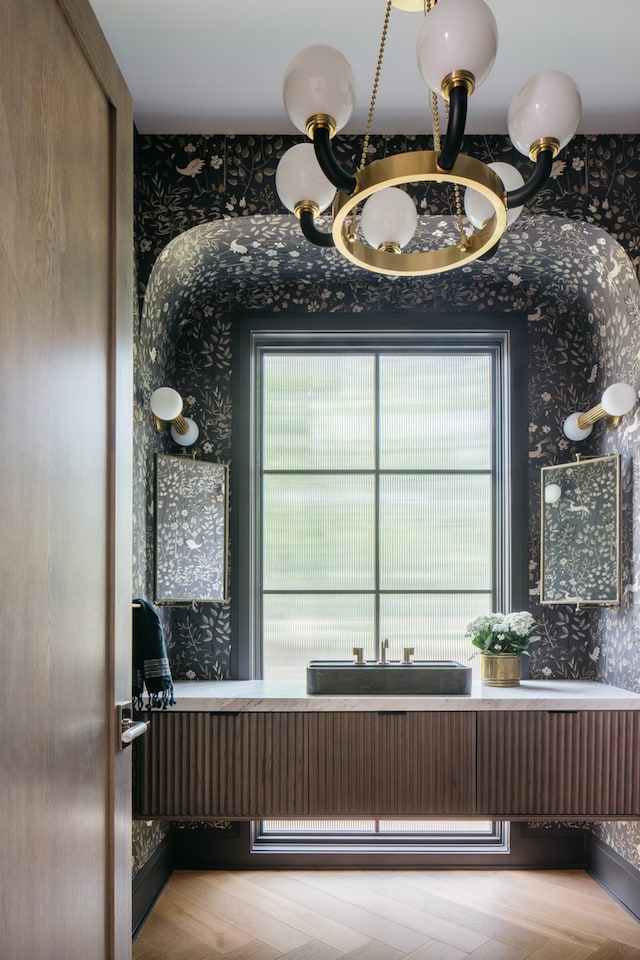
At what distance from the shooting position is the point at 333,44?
235cm

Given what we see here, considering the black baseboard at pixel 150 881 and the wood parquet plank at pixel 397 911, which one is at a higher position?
the black baseboard at pixel 150 881

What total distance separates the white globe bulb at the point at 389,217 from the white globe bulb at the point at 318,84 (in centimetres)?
40

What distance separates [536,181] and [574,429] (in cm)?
212

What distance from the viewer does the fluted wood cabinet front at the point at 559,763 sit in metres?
2.82

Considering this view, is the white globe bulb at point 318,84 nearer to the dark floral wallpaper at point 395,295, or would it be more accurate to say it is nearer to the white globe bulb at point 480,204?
the white globe bulb at point 480,204

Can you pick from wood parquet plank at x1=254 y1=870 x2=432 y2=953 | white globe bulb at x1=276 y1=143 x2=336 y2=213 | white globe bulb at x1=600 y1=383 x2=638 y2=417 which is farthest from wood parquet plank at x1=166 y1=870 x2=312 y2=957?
white globe bulb at x1=276 y1=143 x2=336 y2=213

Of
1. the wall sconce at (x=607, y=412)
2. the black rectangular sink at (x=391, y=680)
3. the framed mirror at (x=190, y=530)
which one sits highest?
the wall sconce at (x=607, y=412)

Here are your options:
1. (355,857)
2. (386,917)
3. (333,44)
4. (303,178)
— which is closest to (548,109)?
(303,178)

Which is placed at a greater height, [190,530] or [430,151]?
[430,151]

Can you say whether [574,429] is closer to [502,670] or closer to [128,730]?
[502,670]

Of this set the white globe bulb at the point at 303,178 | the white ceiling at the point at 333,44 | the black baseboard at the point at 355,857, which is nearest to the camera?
the white globe bulb at the point at 303,178

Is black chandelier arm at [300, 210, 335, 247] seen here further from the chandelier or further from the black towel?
the black towel

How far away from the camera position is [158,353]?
3217 millimetres

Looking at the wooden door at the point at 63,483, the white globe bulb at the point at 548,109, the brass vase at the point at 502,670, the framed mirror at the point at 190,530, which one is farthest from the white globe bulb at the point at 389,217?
the brass vase at the point at 502,670
